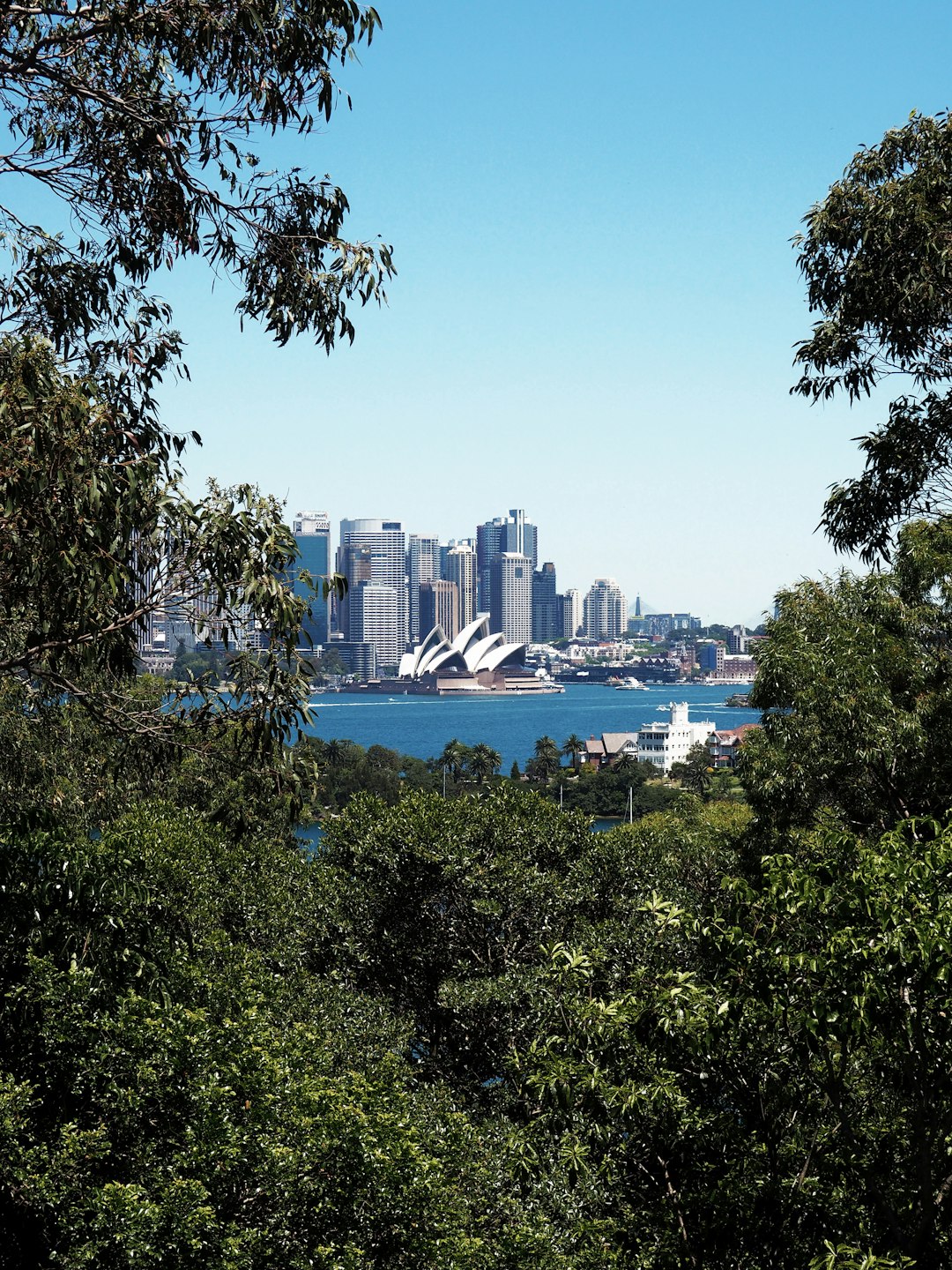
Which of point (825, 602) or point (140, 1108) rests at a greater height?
point (825, 602)

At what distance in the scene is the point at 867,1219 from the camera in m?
5.72

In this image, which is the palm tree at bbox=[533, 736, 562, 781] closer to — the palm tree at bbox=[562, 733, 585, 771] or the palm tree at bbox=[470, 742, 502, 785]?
the palm tree at bbox=[470, 742, 502, 785]

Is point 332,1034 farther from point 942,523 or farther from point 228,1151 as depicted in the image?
point 942,523

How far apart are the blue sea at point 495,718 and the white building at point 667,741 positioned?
35.6 ft

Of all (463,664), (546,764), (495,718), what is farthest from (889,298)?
(463,664)

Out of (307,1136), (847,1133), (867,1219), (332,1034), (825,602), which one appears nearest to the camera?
(847,1133)

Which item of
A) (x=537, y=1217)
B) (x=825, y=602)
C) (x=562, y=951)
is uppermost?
(x=825, y=602)

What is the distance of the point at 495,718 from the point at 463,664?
88.1 ft

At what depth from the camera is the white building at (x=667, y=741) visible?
94688 mm

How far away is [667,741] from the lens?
95.4 metres

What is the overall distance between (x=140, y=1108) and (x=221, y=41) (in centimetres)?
542

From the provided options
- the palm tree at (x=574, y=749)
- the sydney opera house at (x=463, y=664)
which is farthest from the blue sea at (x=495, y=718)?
the palm tree at (x=574, y=749)

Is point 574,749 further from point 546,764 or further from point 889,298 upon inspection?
point 889,298

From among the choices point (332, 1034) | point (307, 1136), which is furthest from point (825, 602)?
point (307, 1136)
